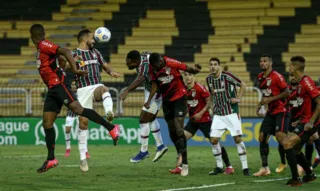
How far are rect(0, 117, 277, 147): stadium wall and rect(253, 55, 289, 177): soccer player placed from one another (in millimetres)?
8615

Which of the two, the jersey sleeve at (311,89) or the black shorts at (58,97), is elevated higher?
the jersey sleeve at (311,89)

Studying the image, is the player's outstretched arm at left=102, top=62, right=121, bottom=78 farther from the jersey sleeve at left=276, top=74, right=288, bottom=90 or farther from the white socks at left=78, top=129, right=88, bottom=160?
the jersey sleeve at left=276, top=74, right=288, bottom=90

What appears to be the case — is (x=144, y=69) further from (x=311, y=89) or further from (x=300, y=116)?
(x=311, y=89)

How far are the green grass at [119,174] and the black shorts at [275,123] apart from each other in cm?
89

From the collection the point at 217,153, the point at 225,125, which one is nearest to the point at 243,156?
the point at 217,153

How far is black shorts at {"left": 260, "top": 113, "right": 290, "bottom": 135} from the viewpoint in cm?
1552

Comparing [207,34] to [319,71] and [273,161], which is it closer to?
[319,71]

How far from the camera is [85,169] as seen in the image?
15477mm

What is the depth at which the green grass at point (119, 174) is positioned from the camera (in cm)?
1325

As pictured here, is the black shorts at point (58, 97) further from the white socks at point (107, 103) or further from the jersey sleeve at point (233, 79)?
the jersey sleeve at point (233, 79)

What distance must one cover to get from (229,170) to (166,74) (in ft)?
7.28

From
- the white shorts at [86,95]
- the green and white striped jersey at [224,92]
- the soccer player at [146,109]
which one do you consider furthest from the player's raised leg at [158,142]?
the white shorts at [86,95]

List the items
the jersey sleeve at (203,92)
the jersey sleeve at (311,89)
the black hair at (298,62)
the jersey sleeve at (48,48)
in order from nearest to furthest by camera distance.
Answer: the jersey sleeve at (311,89)
the black hair at (298,62)
the jersey sleeve at (48,48)
the jersey sleeve at (203,92)

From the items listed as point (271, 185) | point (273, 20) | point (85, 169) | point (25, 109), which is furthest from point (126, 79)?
point (271, 185)
